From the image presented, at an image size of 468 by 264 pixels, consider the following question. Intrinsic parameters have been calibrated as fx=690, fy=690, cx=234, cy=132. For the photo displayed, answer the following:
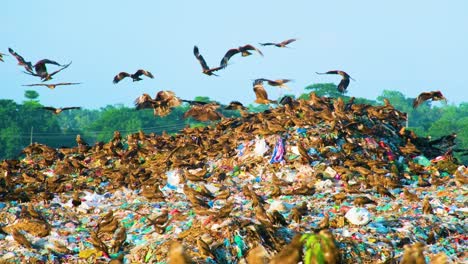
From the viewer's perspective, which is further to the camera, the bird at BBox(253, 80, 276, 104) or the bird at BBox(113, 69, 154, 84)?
the bird at BBox(253, 80, 276, 104)

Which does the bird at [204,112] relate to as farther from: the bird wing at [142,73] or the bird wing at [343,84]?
the bird wing at [343,84]

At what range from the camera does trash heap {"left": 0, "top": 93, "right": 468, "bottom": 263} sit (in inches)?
259

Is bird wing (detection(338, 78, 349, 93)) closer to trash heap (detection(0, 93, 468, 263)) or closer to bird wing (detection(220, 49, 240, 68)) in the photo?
trash heap (detection(0, 93, 468, 263))

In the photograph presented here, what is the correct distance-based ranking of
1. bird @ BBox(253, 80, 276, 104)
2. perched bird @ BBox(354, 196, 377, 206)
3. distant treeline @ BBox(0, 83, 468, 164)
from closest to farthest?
perched bird @ BBox(354, 196, 377, 206) < bird @ BBox(253, 80, 276, 104) < distant treeline @ BBox(0, 83, 468, 164)

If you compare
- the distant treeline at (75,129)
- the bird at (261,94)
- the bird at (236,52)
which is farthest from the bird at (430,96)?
the distant treeline at (75,129)

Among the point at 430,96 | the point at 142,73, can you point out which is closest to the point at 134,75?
the point at 142,73

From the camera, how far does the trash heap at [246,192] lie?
21.6 ft

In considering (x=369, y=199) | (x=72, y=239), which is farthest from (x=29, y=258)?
(x=369, y=199)

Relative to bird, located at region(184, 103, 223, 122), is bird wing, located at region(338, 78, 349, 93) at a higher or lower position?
higher

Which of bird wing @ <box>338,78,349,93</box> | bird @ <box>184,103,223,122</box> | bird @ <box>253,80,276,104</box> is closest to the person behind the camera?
bird @ <box>253,80,276,104</box>

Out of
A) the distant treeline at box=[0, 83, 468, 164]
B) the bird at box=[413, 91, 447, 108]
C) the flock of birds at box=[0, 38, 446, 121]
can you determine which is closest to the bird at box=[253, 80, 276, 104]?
the flock of birds at box=[0, 38, 446, 121]

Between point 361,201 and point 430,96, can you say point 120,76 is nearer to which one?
point 361,201

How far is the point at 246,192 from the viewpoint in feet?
28.0

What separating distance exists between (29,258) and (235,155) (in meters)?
4.70
